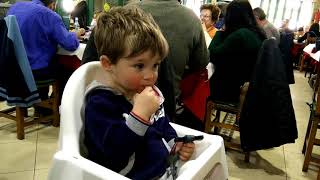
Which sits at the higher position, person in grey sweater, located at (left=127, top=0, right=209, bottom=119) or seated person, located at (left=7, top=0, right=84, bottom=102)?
person in grey sweater, located at (left=127, top=0, right=209, bottom=119)

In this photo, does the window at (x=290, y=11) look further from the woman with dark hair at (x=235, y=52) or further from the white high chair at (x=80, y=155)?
the white high chair at (x=80, y=155)

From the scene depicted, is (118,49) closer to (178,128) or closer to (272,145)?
(178,128)

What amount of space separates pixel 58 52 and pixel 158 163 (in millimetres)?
2065

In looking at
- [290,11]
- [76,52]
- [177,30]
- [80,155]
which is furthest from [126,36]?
[290,11]

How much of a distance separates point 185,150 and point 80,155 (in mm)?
324

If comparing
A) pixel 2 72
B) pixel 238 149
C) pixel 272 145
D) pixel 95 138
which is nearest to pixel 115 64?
pixel 95 138

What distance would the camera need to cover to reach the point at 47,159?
7.42 ft

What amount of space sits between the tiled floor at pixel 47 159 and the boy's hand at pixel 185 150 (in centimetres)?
128

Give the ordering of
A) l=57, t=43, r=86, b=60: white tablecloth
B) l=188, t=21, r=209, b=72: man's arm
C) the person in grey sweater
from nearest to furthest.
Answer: the person in grey sweater < l=188, t=21, r=209, b=72: man's arm < l=57, t=43, r=86, b=60: white tablecloth

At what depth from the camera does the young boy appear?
864 mm

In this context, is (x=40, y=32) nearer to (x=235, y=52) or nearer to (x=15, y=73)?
(x=15, y=73)

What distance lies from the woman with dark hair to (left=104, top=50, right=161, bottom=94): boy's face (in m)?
1.52

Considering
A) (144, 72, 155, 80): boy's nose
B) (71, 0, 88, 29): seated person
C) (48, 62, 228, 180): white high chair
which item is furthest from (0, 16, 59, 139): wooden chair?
(71, 0, 88, 29): seated person

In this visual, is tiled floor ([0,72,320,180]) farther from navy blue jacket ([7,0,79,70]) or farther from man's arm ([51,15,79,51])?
man's arm ([51,15,79,51])
